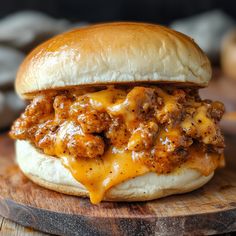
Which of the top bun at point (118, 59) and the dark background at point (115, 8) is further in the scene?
the dark background at point (115, 8)

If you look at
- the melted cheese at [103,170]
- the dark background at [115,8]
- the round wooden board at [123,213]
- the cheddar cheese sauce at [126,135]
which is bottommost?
the dark background at [115,8]

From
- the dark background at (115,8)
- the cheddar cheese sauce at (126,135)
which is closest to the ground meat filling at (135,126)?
the cheddar cheese sauce at (126,135)

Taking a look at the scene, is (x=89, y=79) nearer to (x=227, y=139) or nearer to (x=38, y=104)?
(x=38, y=104)

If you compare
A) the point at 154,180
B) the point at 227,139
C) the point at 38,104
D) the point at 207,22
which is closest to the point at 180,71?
the point at 154,180

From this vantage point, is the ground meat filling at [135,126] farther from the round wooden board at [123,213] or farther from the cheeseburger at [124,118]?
the round wooden board at [123,213]

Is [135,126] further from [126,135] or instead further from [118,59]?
[118,59]
